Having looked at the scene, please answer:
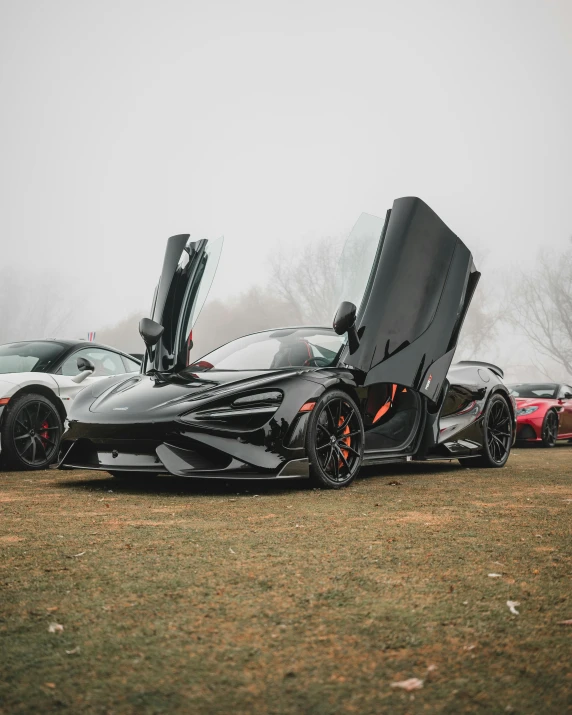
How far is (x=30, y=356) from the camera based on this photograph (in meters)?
8.52

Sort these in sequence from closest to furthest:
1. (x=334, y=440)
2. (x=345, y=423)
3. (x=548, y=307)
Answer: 1. (x=334, y=440)
2. (x=345, y=423)
3. (x=548, y=307)

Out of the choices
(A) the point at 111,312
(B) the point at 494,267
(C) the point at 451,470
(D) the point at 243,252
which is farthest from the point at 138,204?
(C) the point at 451,470

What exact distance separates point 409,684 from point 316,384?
3950 millimetres

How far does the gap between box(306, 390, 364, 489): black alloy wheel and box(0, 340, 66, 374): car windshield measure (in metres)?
3.67

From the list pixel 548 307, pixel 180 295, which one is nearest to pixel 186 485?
pixel 180 295

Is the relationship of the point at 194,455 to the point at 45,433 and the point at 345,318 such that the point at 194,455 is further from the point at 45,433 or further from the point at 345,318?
the point at 45,433

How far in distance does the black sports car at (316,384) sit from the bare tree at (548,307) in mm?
46486

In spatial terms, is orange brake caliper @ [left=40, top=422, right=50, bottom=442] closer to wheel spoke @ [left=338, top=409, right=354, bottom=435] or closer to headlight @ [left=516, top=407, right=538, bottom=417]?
wheel spoke @ [left=338, top=409, right=354, bottom=435]

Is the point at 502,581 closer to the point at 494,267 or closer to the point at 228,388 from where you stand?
the point at 228,388

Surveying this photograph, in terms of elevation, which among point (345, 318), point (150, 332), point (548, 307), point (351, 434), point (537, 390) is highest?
point (548, 307)

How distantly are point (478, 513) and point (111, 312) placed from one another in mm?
66090

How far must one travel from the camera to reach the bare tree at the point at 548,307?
5119cm

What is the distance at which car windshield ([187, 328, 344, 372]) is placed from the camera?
6.45 m

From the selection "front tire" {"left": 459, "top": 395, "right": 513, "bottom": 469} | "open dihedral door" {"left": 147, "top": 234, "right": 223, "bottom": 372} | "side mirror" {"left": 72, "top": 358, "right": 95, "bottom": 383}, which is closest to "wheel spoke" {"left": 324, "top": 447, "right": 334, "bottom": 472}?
"open dihedral door" {"left": 147, "top": 234, "right": 223, "bottom": 372}
